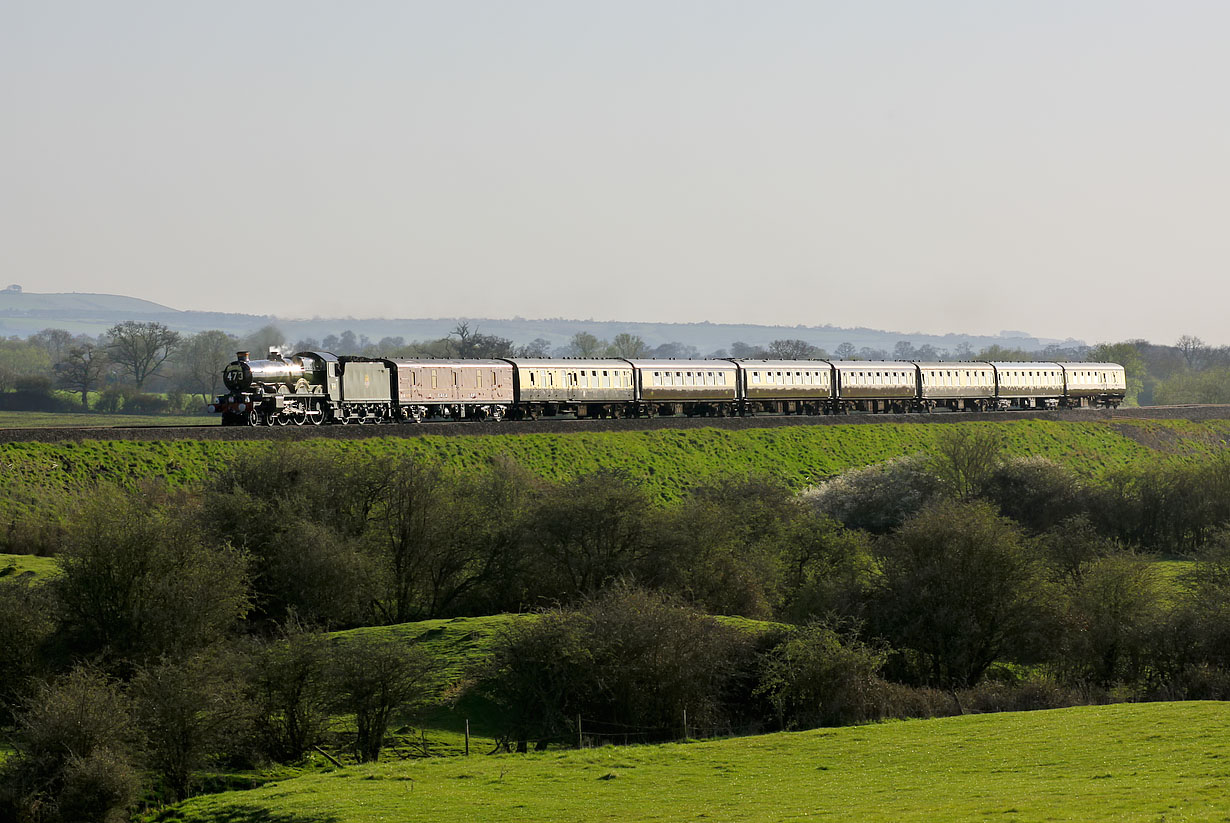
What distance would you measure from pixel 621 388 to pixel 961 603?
39170mm

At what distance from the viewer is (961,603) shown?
39.6 metres

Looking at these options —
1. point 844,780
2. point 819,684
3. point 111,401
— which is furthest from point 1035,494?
point 111,401

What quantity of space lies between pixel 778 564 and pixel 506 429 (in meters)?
22.0

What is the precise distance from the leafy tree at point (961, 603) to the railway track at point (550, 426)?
26646 mm

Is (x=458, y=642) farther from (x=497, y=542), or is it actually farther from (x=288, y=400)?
(x=288, y=400)

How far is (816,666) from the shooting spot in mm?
33594

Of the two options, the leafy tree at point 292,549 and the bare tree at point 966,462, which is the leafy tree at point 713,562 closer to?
the leafy tree at point 292,549

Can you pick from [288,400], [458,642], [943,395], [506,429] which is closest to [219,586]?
[458,642]

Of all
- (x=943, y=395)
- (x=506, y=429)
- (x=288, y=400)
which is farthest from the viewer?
(x=943, y=395)

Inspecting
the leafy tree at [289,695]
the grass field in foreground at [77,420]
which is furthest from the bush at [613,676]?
the grass field in foreground at [77,420]

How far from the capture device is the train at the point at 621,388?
59781mm

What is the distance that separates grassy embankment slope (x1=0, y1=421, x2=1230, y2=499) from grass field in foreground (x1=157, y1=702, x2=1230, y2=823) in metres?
22.6

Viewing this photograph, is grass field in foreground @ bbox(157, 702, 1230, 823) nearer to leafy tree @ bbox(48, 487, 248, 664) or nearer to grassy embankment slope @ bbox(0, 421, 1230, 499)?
leafy tree @ bbox(48, 487, 248, 664)

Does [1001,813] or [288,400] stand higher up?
[288,400]
